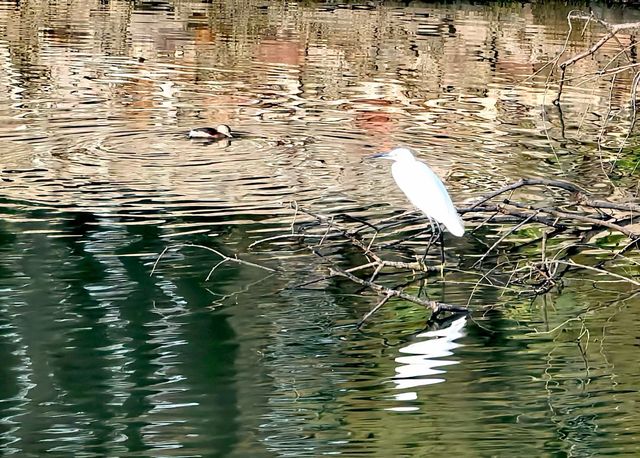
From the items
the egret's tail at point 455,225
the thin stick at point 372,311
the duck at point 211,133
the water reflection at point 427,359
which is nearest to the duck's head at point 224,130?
the duck at point 211,133

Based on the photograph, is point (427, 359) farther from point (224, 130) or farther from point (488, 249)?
point (224, 130)

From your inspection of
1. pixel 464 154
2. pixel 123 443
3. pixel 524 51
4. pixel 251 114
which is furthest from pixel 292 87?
pixel 123 443

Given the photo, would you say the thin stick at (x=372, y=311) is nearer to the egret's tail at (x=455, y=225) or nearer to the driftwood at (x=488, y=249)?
the driftwood at (x=488, y=249)

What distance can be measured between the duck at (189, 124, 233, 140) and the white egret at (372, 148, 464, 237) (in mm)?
3817

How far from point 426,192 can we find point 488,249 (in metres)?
0.59

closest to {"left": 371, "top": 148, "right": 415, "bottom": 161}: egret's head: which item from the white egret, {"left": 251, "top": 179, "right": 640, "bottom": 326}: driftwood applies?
the white egret

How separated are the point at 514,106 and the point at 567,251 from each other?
7.40 m

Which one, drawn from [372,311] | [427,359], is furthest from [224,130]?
[427,359]

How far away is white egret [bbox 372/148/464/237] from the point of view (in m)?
7.20

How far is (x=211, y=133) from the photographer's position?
1184 centimetres

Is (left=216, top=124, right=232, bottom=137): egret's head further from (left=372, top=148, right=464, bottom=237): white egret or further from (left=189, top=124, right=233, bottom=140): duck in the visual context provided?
(left=372, top=148, right=464, bottom=237): white egret

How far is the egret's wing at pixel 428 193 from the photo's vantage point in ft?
23.6

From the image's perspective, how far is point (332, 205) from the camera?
923 cm

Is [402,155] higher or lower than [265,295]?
higher
